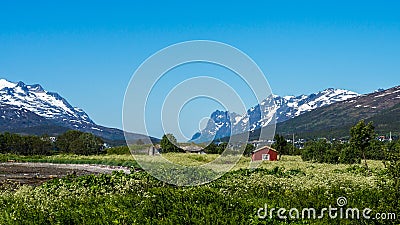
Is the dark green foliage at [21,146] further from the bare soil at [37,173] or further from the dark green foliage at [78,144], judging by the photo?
the bare soil at [37,173]

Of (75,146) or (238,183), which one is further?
(75,146)

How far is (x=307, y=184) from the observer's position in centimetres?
1448

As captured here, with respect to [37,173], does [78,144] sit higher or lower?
higher

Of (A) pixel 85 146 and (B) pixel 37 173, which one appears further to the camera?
(A) pixel 85 146

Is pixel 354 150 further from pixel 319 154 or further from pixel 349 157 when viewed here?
pixel 319 154

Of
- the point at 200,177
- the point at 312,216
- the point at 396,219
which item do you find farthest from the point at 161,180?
the point at 396,219

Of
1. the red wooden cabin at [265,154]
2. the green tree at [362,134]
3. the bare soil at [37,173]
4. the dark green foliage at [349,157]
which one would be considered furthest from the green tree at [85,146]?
the green tree at [362,134]

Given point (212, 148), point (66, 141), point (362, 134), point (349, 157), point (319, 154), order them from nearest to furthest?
point (362, 134), point (349, 157), point (319, 154), point (212, 148), point (66, 141)

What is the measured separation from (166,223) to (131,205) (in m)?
1.90

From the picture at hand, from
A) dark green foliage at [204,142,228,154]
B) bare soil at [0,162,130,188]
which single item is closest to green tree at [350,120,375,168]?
dark green foliage at [204,142,228,154]

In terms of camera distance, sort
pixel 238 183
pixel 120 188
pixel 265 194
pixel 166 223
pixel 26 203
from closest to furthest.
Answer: pixel 166 223 → pixel 26 203 → pixel 265 194 → pixel 120 188 → pixel 238 183

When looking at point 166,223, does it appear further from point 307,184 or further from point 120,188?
point 307,184

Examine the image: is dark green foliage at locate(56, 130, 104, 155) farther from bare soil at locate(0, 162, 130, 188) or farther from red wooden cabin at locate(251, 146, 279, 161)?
red wooden cabin at locate(251, 146, 279, 161)

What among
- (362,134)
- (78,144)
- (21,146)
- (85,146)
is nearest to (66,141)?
(78,144)
